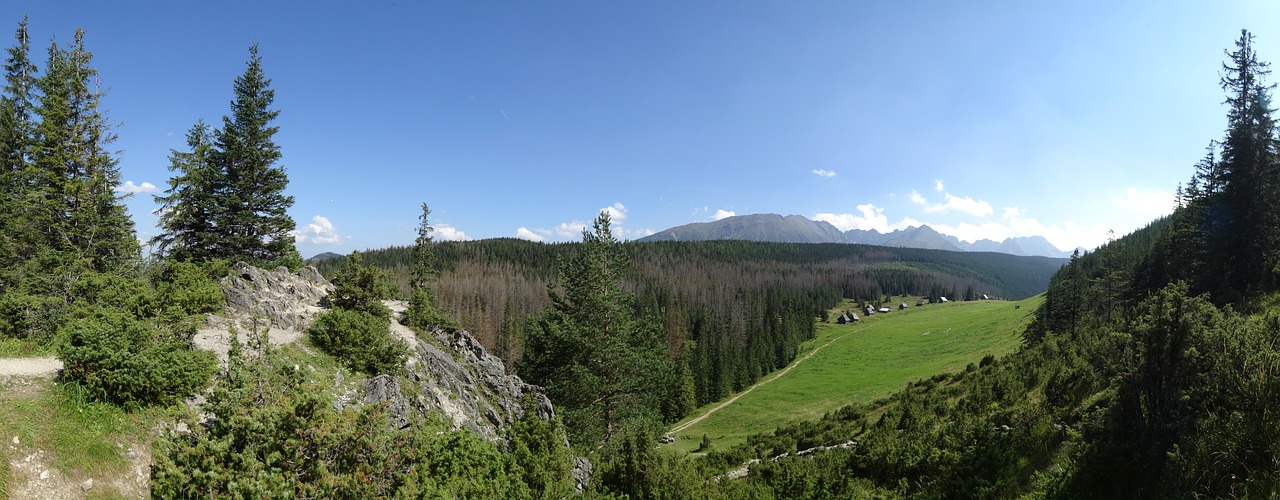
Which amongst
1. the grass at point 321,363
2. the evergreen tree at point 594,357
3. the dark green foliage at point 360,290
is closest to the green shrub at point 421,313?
the dark green foliage at point 360,290

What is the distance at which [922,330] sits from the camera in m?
87.2

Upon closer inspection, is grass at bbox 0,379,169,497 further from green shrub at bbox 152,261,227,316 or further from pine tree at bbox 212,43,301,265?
pine tree at bbox 212,43,301,265

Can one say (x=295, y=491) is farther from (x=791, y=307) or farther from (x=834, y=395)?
(x=791, y=307)

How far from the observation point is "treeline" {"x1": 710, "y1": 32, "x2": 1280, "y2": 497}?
8906 millimetres

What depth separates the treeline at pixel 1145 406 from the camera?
8906 mm

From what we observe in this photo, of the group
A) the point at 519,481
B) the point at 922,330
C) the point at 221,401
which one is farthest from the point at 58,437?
the point at 922,330

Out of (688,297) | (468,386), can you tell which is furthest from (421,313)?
(688,297)

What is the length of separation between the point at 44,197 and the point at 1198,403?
1581 inches

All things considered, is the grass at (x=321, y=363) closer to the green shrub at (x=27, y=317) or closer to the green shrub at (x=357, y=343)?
the green shrub at (x=357, y=343)

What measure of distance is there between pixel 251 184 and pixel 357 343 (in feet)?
54.3

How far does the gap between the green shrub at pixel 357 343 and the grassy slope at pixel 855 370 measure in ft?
103

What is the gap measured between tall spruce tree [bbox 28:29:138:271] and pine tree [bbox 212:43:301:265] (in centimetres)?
415

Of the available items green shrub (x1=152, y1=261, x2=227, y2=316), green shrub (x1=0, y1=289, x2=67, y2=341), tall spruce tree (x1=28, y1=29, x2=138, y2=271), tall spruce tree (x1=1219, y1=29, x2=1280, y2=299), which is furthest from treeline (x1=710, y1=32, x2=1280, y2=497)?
tall spruce tree (x1=28, y1=29, x2=138, y2=271)

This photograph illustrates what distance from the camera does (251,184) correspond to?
90.7 ft
